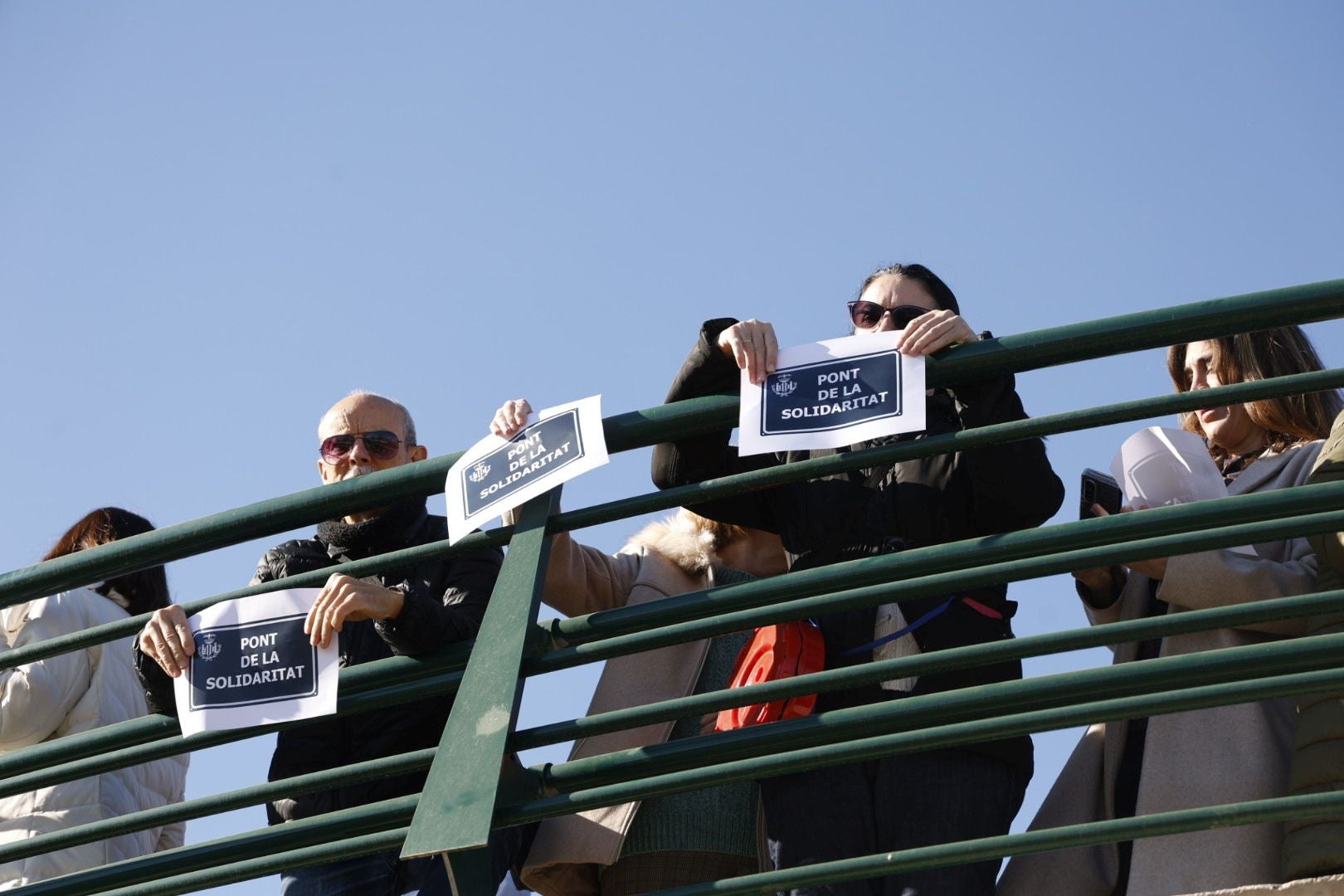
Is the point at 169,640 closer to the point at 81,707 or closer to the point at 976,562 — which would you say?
the point at 81,707

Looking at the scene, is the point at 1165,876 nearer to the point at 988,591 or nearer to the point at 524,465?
the point at 988,591

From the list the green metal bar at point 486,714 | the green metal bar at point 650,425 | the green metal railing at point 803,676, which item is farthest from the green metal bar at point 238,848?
the green metal bar at point 650,425

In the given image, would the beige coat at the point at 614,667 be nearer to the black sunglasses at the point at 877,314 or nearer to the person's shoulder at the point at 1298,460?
the black sunglasses at the point at 877,314

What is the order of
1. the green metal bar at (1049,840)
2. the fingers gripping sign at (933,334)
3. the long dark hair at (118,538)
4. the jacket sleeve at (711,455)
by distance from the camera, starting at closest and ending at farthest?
1. the green metal bar at (1049,840)
2. the fingers gripping sign at (933,334)
3. the jacket sleeve at (711,455)
4. the long dark hair at (118,538)

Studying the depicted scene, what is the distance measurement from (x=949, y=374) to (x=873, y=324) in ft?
2.19

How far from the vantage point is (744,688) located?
10.3 feet

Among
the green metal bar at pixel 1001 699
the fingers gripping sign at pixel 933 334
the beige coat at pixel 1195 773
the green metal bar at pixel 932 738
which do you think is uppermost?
the fingers gripping sign at pixel 933 334

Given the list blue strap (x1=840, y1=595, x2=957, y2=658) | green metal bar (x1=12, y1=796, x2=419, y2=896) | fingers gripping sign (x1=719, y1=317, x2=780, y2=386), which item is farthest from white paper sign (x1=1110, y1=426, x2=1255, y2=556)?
green metal bar (x1=12, y1=796, x2=419, y2=896)

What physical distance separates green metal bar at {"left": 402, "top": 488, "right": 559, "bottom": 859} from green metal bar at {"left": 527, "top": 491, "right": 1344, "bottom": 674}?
0.13m

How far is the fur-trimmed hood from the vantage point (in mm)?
4512

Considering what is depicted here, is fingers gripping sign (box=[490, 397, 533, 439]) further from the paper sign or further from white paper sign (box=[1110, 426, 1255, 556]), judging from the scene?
white paper sign (box=[1110, 426, 1255, 556])

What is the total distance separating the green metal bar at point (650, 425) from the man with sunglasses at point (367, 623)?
7.4 inches

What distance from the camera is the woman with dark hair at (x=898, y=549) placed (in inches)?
140

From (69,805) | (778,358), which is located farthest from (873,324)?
(69,805)
